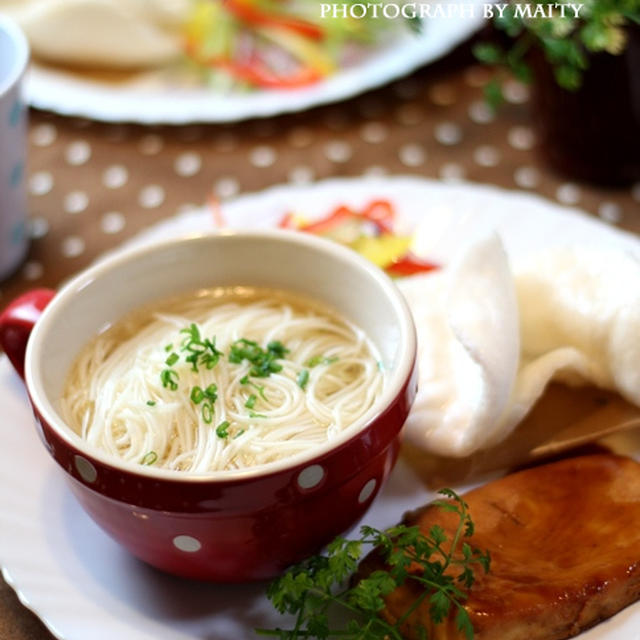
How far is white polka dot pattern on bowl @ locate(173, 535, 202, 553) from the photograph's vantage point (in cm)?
108

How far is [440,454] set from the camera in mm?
1281

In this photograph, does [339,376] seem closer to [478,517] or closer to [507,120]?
[478,517]

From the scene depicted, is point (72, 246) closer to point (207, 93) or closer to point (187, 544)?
point (207, 93)

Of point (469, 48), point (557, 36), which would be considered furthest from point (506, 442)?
point (469, 48)

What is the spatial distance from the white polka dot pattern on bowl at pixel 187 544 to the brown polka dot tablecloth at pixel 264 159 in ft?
3.01

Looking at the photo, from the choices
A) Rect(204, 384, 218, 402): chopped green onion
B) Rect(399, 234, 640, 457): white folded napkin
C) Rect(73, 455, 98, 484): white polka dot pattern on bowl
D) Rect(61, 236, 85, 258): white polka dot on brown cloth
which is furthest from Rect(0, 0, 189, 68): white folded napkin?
Rect(73, 455, 98, 484): white polka dot pattern on bowl

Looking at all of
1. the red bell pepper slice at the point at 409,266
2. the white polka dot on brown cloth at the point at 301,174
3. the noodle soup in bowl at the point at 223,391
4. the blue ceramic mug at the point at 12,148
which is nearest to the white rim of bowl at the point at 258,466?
the noodle soup in bowl at the point at 223,391

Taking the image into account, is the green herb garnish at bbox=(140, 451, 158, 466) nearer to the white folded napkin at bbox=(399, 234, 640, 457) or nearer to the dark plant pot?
the white folded napkin at bbox=(399, 234, 640, 457)

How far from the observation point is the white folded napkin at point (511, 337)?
1249 millimetres

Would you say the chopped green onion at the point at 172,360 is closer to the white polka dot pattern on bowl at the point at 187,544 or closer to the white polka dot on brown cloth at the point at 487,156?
the white polka dot pattern on bowl at the point at 187,544

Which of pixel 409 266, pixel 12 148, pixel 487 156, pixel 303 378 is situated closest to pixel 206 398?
pixel 303 378

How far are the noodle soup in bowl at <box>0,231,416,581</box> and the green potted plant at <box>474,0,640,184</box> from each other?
2.31ft

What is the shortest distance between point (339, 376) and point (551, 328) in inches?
12.0

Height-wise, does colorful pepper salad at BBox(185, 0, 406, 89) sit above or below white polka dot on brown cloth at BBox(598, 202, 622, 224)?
below
